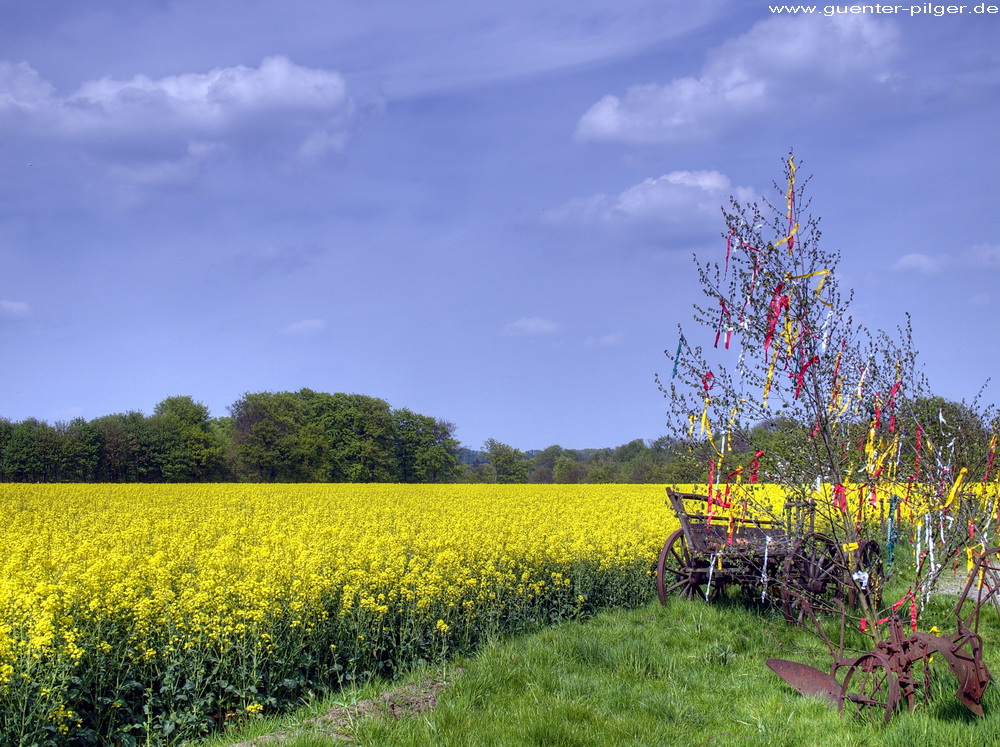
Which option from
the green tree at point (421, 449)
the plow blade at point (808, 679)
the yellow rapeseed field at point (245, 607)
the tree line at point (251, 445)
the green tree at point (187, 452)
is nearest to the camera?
the yellow rapeseed field at point (245, 607)

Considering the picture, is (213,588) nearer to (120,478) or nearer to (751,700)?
(751,700)

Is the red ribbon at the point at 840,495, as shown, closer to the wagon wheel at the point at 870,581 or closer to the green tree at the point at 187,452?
the wagon wheel at the point at 870,581

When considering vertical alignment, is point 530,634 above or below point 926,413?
below

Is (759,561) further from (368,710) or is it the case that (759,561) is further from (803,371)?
(368,710)

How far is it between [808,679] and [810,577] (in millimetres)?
2502

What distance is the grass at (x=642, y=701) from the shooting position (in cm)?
526

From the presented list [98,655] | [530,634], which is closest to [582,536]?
[530,634]

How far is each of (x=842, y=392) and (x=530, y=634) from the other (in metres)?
4.47

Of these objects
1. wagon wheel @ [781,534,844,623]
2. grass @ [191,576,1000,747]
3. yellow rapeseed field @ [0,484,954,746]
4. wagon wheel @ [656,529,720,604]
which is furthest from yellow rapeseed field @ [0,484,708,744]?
wagon wheel @ [781,534,844,623]

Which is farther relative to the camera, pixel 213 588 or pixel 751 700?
pixel 213 588

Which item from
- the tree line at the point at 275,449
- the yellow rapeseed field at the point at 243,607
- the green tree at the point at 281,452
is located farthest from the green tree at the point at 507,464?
the yellow rapeseed field at the point at 243,607

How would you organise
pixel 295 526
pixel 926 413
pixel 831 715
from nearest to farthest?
pixel 831 715
pixel 926 413
pixel 295 526

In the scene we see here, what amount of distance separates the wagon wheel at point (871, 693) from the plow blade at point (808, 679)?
0.25 meters

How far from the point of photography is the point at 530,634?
9.33 metres
